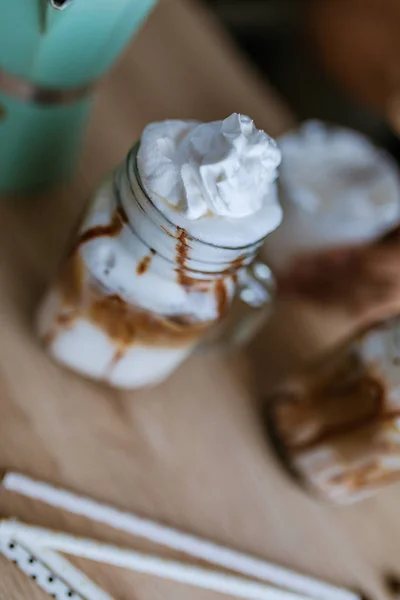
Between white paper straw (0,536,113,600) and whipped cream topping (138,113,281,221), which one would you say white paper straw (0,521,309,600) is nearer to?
white paper straw (0,536,113,600)

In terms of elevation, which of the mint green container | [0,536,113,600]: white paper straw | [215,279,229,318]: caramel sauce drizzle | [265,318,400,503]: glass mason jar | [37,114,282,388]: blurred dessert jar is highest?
the mint green container

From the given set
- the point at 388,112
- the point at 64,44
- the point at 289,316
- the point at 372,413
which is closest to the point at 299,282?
the point at 289,316

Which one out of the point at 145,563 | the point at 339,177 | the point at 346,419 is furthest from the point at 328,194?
the point at 145,563

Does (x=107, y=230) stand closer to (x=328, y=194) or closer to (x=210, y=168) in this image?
(x=210, y=168)

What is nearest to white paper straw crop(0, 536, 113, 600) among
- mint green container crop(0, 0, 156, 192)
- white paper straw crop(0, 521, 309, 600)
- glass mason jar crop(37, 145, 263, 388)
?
white paper straw crop(0, 521, 309, 600)

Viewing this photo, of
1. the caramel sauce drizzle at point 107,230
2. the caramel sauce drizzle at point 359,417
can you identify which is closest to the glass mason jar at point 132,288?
the caramel sauce drizzle at point 107,230

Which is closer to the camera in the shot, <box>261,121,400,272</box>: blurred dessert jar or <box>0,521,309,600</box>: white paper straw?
<box>0,521,309,600</box>: white paper straw

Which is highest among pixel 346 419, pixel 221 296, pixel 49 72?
pixel 49 72
